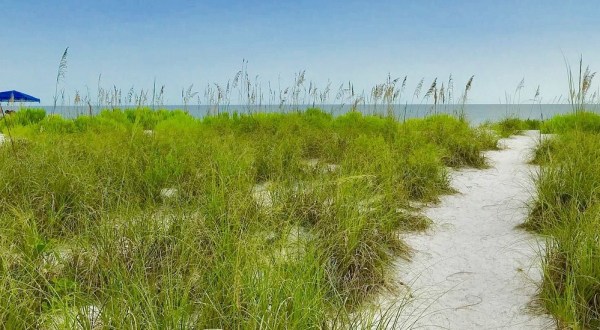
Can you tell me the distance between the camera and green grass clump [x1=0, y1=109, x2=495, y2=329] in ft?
6.35

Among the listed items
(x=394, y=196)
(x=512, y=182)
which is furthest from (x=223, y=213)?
(x=512, y=182)

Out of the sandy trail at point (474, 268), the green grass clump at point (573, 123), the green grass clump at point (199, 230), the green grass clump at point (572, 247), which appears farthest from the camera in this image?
the green grass clump at point (573, 123)

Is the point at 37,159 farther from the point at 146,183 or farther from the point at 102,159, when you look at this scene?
the point at 146,183

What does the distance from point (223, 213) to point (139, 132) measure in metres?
3.39

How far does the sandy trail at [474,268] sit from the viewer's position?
242 centimetres

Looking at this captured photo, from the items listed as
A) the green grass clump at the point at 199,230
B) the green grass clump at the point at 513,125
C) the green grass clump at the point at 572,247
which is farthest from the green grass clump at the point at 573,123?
the green grass clump at the point at 572,247

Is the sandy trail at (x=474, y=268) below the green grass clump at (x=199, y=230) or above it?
below

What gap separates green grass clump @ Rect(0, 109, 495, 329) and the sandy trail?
0.68ft

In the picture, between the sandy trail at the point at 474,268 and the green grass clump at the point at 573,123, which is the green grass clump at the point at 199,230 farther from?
the green grass clump at the point at 573,123

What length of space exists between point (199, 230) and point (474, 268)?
1817mm

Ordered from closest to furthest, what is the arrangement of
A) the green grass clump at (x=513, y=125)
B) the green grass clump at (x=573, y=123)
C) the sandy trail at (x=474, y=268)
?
1. the sandy trail at (x=474, y=268)
2. the green grass clump at (x=573, y=123)
3. the green grass clump at (x=513, y=125)

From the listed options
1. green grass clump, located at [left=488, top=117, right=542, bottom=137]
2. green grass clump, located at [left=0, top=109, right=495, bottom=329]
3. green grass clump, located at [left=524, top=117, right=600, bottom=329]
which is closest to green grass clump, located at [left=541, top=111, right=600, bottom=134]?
green grass clump, located at [left=488, top=117, right=542, bottom=137]

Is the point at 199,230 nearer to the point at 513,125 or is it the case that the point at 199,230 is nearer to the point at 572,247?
the point at 572,247

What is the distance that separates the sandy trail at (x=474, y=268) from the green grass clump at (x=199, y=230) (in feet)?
0.68
